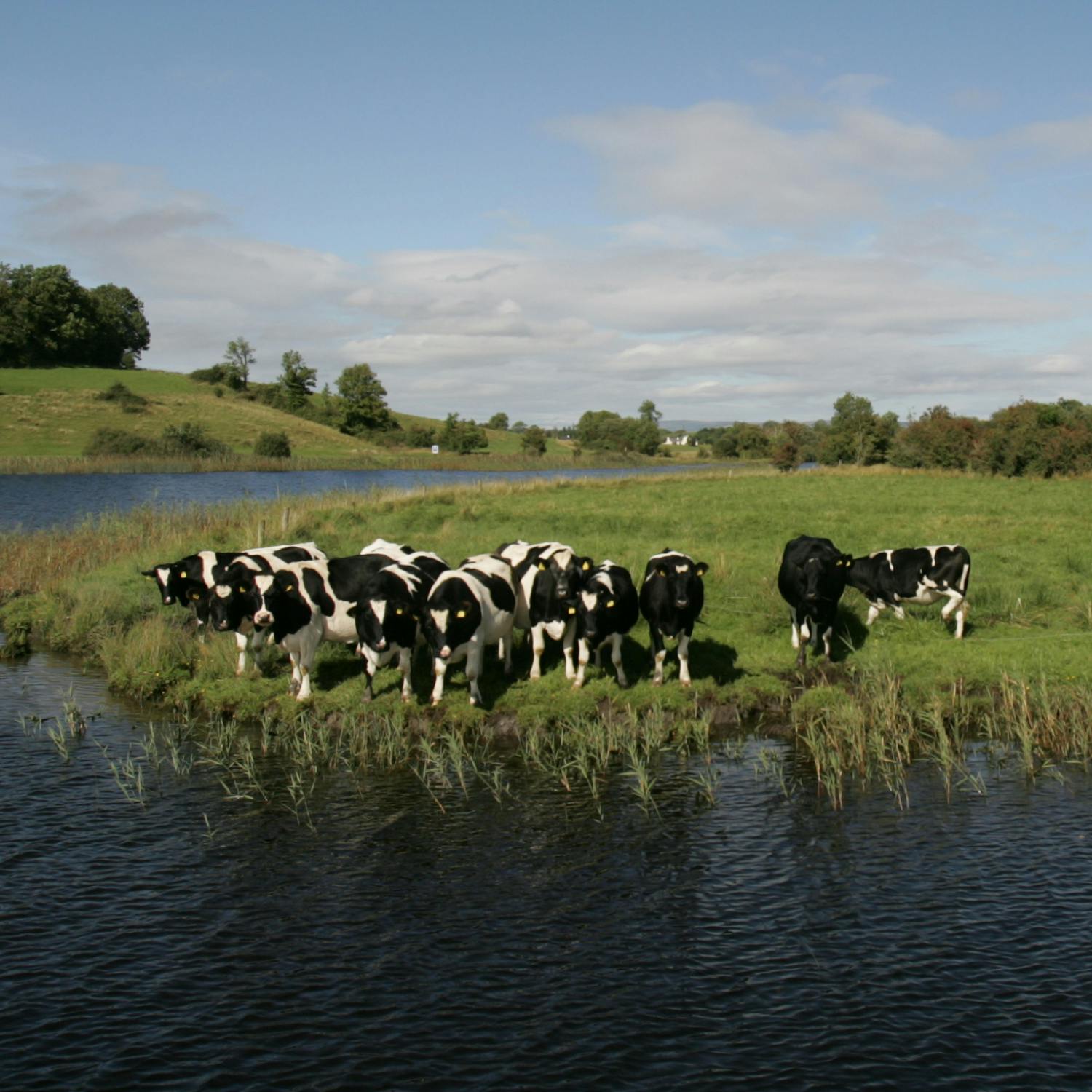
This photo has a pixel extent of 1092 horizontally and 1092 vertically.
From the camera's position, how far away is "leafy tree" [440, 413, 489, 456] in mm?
129625

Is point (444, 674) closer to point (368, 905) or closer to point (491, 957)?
point (368, 905)

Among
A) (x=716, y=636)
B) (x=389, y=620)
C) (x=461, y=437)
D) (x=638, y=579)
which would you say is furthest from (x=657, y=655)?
(x=461, y=437)

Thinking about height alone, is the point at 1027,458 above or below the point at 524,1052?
above

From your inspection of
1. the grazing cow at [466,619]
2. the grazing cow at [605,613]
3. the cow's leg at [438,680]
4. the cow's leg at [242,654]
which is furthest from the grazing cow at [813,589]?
the cow's leg at [242,654]

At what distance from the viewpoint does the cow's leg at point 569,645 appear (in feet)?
53.3

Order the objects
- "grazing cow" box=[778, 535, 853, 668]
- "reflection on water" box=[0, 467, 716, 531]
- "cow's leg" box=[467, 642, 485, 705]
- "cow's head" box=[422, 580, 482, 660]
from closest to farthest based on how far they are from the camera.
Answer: "cow's head" box=[422, 580, 482, 660], "cow's leg" box=[467, 642, 485, 705], "grazing cow" box=[778, 535, 853, 668], "reflection on water" box=[0, 467, 716, 531]

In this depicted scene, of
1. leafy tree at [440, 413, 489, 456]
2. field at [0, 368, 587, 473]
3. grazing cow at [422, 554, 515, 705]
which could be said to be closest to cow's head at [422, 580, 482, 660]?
grazing cow at [422, 554, 515, 705]

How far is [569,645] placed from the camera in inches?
645

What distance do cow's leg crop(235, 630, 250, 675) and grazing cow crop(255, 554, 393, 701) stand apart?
0.91 meters

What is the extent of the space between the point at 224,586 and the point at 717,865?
9.32m

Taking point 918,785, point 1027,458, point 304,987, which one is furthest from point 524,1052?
point 1027,458

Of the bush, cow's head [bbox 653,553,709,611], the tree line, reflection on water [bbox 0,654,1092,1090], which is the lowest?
reflection on water [bbox 0,654,1092,1090]

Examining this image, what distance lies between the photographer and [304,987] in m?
8.02

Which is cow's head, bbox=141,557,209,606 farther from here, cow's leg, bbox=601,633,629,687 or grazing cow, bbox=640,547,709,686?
grazing cow, bbox=640,547,709,686
